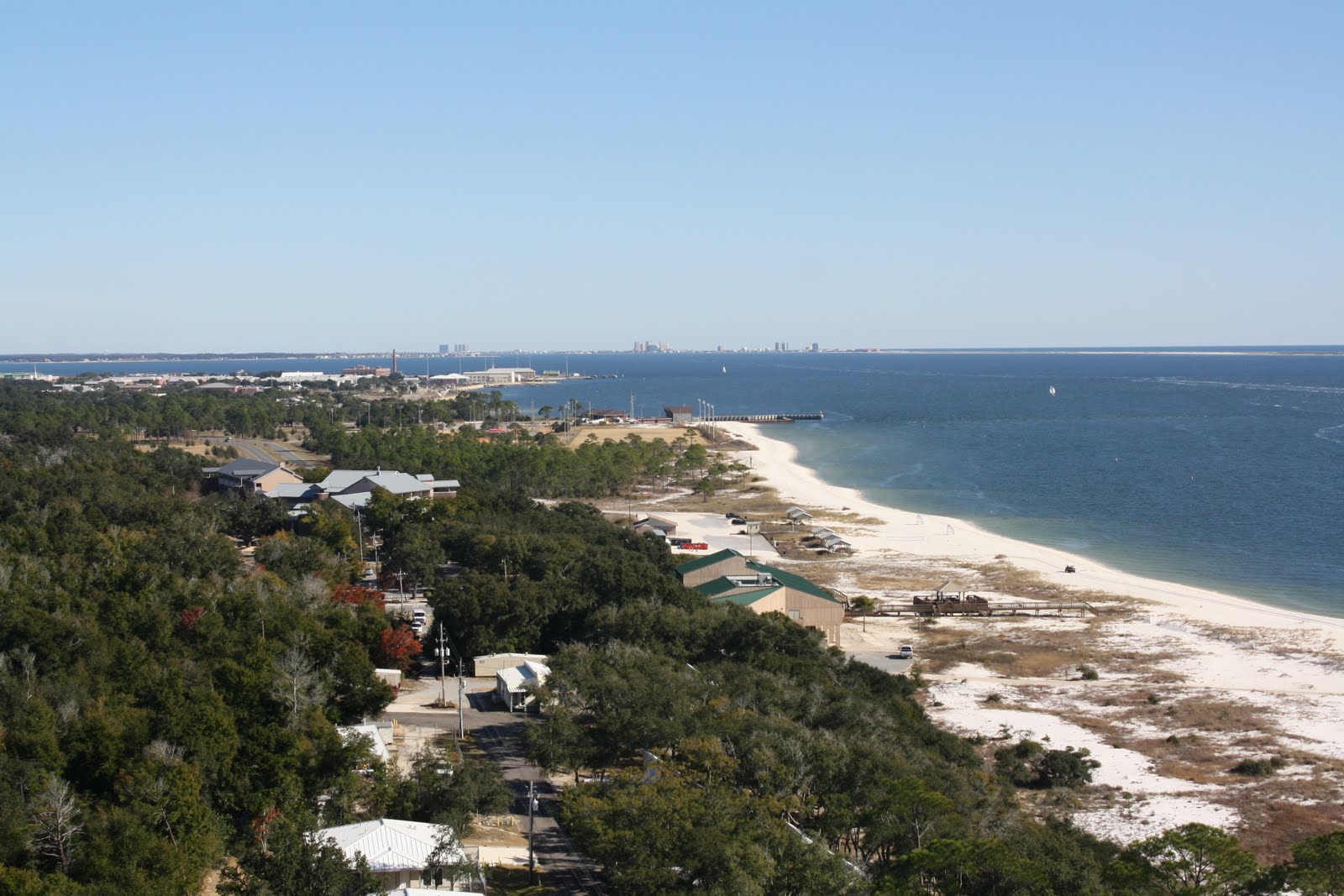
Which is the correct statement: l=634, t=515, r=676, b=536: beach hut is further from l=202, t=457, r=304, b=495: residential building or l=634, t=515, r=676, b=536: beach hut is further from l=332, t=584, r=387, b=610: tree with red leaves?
l=332, t=584, r=387, b=610: tree with red leaves

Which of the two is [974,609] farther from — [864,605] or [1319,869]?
[1319,869]

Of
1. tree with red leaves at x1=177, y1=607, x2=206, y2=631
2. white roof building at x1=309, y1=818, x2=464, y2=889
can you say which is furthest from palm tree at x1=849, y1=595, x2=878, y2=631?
white roof building at x1=309, y1=818, x2=464, y2=889

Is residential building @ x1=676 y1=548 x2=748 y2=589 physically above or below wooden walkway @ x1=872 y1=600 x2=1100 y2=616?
above

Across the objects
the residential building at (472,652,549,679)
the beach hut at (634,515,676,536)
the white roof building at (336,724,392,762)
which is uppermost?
the white roof building at (336,724,392,762)

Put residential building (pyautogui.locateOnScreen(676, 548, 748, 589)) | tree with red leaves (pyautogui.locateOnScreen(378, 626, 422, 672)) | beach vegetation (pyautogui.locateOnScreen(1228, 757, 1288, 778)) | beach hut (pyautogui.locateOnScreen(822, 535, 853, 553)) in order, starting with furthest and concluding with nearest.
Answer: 1. beach hut (pyautogui.locateOnScreen(822, 535, 853, 553))
2. residential building (pyautogui.locateOnScreen(676, 548, 748, 589))
3. tree with red leaves (pyautogui.locateOnScreen(378, 626, 422, 672))
4. beach vegetation (pyautogui.locateOnScreen(1228, 757, 1288, 778))

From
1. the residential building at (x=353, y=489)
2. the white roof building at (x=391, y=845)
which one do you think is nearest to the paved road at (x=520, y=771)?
the white roof building at (x=391, y=845)

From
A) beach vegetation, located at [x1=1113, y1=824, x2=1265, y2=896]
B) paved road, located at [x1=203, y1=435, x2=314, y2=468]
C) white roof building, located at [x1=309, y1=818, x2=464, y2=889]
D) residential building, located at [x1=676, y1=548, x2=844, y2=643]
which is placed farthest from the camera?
paved road, located at [x1=203, y1=435, x2=314, y2=468]

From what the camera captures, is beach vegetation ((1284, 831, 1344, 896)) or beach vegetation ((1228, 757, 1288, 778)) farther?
beach vegetation ((1228, 757, 1288, 778))

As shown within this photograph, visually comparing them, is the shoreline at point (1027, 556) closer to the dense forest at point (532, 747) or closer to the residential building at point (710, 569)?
the residential building at point (710, 569)
